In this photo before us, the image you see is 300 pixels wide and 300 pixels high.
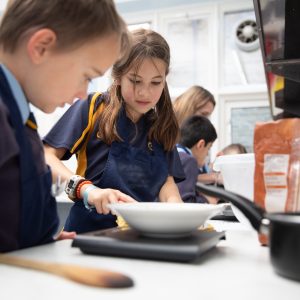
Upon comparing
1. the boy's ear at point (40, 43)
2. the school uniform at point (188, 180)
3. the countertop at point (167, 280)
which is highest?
the boy's ear at point (40, 43)

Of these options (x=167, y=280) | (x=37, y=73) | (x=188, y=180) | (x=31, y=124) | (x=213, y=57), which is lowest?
(x=188, y=180)

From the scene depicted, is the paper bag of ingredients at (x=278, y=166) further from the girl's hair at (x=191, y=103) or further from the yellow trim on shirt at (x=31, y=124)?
the girl's hair at (x=191, y=103)

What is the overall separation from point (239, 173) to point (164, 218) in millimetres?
309

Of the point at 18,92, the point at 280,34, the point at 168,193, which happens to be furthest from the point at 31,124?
the point at 280,34

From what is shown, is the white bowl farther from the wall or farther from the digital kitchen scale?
the wall

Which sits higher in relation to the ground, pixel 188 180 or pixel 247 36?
pixel 247 36

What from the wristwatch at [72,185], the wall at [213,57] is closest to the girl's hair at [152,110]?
the wristwatch at [72,185]

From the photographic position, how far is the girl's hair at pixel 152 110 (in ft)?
4.72

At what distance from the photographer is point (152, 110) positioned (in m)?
1.60

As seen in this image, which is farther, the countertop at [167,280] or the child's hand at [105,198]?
the child's hand at [105,198]

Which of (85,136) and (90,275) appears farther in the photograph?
(85,136)

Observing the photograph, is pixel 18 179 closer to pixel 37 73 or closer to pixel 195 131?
pixel 37 73

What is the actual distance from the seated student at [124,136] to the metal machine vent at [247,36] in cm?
316

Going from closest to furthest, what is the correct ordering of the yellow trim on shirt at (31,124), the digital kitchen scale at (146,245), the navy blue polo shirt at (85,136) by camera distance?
the digital kitchen scale at (146,245) < the yellow trim on shirt at (31,124) < the navy blue polo shirt at (85,136)
